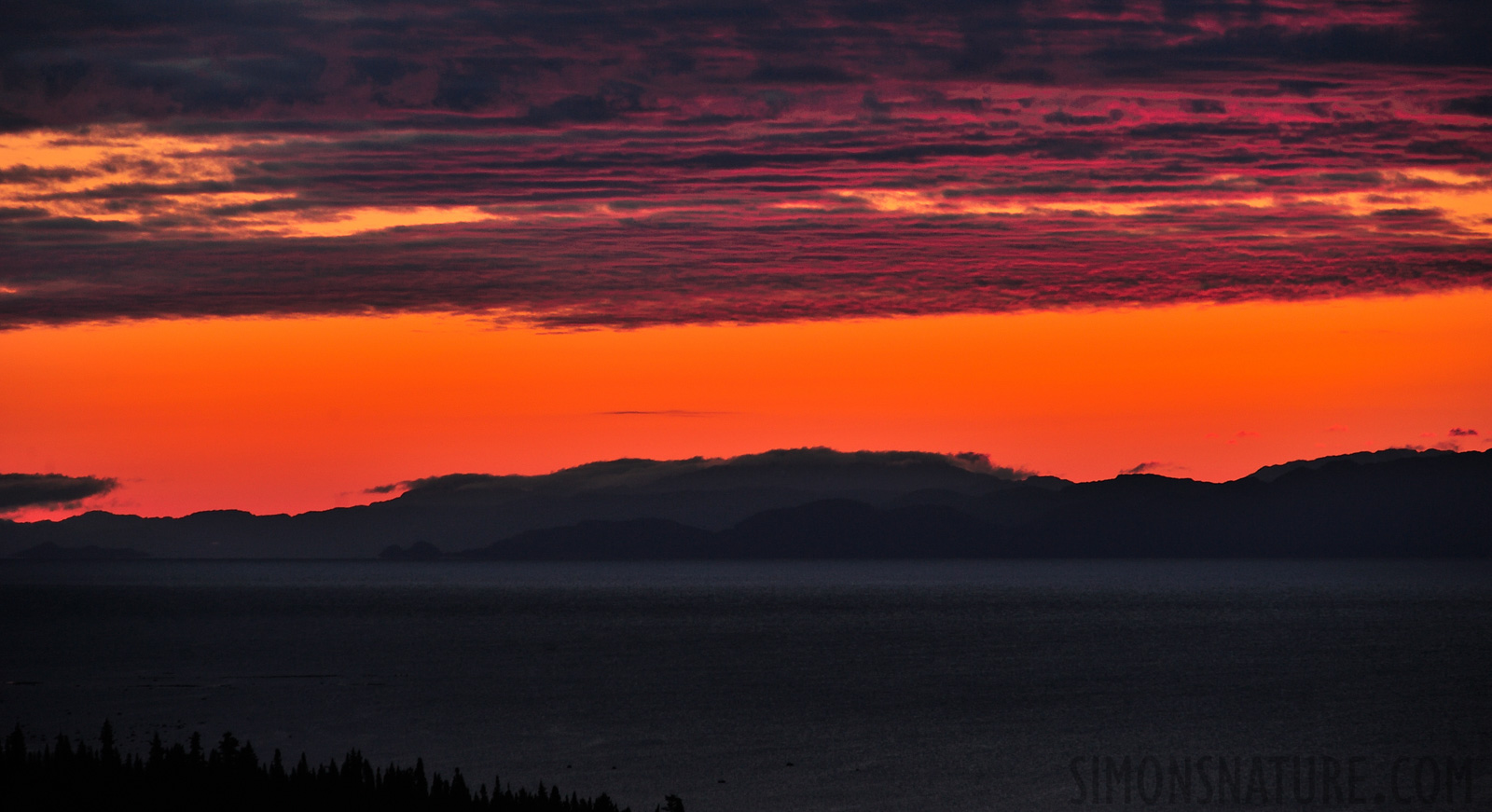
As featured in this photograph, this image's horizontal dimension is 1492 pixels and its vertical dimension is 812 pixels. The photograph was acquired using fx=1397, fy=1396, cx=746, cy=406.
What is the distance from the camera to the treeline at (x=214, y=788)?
167 feet

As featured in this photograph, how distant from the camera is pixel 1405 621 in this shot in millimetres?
181375

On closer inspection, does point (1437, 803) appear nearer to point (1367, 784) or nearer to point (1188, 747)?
point (1367, 784)

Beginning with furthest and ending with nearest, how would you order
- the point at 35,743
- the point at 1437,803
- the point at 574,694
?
the point at 574,694 < the point at 35,743 < the point at 1437,803

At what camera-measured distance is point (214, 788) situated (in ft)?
172

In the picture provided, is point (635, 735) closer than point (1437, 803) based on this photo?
No

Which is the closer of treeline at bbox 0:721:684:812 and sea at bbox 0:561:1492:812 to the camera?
treeline at bbox 0:721:684:812

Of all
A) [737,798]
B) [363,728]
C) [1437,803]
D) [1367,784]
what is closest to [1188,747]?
[1367,784]

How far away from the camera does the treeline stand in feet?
167

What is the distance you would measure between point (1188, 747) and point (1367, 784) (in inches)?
486

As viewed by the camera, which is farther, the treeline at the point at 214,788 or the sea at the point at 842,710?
the sea at the point at 842,710

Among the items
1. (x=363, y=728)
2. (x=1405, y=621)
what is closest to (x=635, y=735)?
(x=363, y=728)

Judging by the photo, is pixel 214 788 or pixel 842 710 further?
pixel 842 710

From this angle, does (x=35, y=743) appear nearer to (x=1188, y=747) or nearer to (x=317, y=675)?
(x=317, y=675)

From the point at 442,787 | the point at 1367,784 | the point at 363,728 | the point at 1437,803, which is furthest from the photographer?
the point at 363,728
